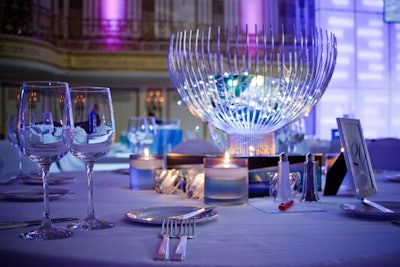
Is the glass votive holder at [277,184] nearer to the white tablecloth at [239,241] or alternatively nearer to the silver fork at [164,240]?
the white tablecloth at [239,241]

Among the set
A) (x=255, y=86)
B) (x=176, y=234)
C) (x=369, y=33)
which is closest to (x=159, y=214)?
(x=176, y=234)

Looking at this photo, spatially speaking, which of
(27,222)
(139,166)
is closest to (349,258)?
(27,222)

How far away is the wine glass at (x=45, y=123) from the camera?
850 millimetres

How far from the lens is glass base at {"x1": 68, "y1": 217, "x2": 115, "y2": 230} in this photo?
0.88 metres

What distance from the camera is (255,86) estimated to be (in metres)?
1.39

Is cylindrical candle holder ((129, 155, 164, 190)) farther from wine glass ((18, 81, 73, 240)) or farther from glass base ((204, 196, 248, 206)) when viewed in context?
wine glass ((18, 81, 73, 240))

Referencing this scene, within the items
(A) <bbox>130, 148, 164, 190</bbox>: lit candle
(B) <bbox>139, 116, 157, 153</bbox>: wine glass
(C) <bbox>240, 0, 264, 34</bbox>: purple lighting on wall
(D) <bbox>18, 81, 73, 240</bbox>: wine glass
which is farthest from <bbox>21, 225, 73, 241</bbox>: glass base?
(C) <bbox>240, 0, 264, 34</bbox>: purple lighting on wall

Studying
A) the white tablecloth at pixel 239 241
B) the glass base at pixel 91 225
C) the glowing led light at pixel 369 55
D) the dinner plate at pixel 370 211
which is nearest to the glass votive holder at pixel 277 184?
the white tablecloth at pixel 239 241

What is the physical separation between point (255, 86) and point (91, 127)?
0.57 metres

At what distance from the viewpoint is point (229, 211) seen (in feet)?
3.53

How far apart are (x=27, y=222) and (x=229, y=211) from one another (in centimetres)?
39

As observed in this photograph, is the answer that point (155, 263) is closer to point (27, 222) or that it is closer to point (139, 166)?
point (27, 222)

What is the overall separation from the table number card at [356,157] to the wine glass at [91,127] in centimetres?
59

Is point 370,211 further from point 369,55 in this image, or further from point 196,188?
point 369,55
